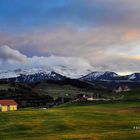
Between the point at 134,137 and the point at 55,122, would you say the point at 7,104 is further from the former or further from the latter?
the point at 134,137

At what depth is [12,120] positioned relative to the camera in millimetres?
98125

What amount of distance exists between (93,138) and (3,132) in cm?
2277

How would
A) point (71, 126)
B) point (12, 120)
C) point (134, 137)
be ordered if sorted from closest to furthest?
point (134, 137) → point (71, 126) → point (12, 120)

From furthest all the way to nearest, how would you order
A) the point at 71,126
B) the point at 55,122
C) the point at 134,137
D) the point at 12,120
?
the point at 12,120 < the point at 55,122 < the point at 71,126 < the point at 134,137

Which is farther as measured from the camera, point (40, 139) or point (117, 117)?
point (117, 117)

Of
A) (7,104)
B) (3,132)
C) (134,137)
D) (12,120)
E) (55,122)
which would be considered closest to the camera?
(134,137)

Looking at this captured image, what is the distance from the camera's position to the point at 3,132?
79.2 meters

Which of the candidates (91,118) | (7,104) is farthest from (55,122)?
(7,104)

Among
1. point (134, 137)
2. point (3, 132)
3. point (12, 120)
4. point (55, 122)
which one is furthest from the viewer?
point (12, 120)

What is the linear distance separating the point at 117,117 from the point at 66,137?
38.3 meters

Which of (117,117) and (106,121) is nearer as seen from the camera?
(106,121)

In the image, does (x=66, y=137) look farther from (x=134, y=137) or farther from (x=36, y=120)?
(x=36, y=120)

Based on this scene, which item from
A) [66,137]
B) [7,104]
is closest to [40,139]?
[66,137]

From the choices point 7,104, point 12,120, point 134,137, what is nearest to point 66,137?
point 134,137
